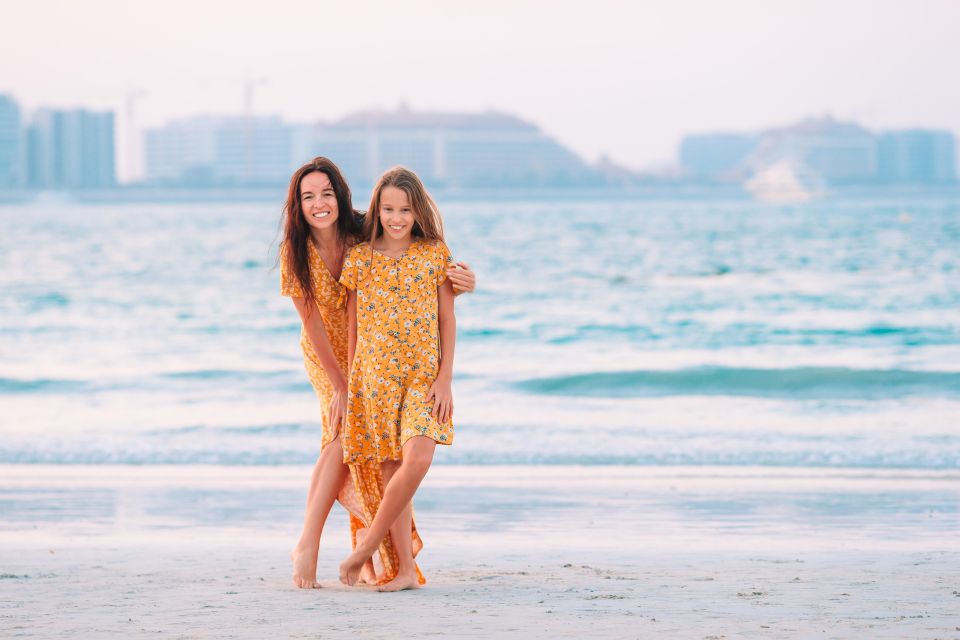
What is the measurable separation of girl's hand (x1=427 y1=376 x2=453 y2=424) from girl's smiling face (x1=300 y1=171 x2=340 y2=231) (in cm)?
48

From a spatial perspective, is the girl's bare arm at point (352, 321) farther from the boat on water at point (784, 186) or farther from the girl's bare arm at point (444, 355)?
the boat on water at point (784, 186)

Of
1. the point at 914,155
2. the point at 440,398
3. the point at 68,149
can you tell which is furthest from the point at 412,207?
the point at 914,155

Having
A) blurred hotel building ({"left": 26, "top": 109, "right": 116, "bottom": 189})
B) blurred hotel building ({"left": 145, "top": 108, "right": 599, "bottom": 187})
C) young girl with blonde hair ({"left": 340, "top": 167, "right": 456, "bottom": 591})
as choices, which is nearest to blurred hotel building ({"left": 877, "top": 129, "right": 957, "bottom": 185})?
blurred hotel building ({"left": 145, "top": 108, "right": 599, "bottom": 187})

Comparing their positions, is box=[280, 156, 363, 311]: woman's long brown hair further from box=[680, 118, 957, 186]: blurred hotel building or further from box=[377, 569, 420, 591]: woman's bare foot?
box=[680, 118, 957, 186]: blurred hotel building

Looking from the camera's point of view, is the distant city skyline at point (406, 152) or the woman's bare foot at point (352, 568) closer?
the woman's bare foot at point (352, 568)

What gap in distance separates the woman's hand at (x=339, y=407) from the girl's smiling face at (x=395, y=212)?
41cm

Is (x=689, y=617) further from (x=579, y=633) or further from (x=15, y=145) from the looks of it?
(x=15, y=145)

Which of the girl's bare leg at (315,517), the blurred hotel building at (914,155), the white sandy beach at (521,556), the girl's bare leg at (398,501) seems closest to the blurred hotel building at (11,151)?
the blurred hotel building at (914,155)

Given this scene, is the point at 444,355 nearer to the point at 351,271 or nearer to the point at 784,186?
the point at 351,271

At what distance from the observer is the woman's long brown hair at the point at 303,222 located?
11.1 feet

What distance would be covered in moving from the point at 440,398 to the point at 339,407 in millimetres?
275

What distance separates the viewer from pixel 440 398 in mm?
3289

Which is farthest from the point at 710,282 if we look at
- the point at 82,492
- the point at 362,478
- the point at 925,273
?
the point at 362,478

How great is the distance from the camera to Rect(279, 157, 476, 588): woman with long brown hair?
11.1 ft
